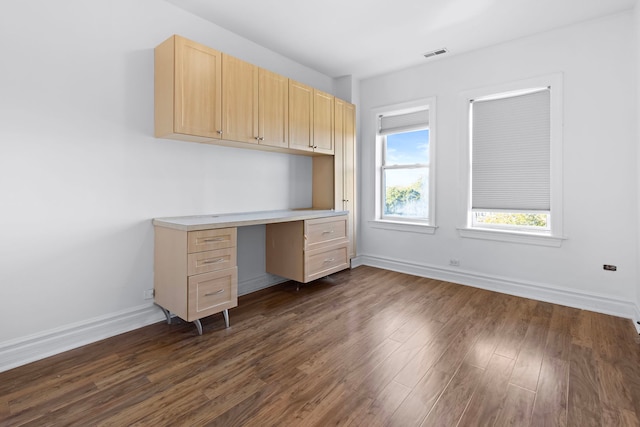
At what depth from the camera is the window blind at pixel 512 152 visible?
130 inches

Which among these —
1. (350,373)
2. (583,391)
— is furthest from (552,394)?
(350,373)

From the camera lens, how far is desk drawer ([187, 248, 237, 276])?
2.39 metres

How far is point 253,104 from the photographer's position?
3.02 m

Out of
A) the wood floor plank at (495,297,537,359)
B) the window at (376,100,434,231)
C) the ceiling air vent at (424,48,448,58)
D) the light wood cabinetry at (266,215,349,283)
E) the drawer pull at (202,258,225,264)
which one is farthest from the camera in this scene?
the window at (376,100,434,231)

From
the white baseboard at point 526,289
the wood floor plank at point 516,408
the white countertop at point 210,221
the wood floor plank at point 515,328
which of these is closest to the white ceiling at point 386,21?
the white countertop at point 210,221

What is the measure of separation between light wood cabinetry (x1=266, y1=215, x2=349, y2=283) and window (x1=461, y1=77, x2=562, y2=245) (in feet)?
5.15

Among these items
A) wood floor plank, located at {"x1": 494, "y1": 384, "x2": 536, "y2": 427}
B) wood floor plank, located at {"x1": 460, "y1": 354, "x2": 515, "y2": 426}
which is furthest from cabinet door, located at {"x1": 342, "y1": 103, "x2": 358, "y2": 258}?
wood floor plank, located at {"x1": 494, "y1": 384, "x2": 536, "y2": 427}

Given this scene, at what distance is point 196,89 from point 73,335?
207cm

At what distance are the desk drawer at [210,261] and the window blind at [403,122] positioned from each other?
2.88 m

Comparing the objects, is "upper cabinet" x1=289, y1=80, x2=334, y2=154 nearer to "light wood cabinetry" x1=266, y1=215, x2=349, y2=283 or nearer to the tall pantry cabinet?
the tall pantry cabinet

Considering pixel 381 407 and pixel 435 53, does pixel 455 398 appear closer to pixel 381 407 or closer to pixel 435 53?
pixel 381 407

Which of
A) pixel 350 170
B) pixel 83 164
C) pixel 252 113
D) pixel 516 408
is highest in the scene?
pixel 252 113

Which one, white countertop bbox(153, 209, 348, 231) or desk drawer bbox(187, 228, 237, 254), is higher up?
white countertop bbox(153, 209, 348, 231)

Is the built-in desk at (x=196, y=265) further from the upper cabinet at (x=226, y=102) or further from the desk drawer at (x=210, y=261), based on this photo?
the upper cabinet at (x=226, y=102)
